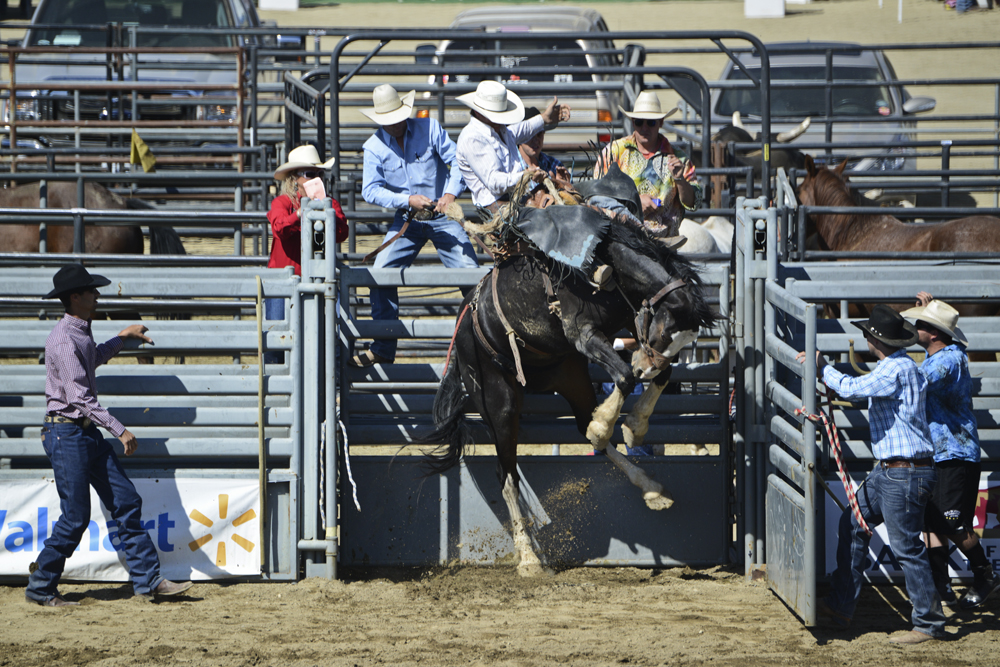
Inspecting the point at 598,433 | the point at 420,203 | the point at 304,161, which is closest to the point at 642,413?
the point at 598,433

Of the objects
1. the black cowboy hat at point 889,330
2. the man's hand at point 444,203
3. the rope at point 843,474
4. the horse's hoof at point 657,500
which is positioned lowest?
the horse's hoof at point 657,500

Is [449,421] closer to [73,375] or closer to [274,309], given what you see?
[274,309]

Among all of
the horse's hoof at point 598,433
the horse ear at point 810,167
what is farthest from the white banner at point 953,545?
the horse ear at point 810,167

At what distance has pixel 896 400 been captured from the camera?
477cm

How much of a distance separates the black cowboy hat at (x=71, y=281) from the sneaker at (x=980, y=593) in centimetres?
471

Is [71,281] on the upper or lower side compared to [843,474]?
upper

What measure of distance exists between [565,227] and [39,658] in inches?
124

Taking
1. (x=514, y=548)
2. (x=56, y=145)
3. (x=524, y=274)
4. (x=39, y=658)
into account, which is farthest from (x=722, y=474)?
(x=56, y=145)

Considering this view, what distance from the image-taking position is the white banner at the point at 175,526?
5691 mm

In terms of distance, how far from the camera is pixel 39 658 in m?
4.67

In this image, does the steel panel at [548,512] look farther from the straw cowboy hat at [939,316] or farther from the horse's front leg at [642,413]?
the straw cowboy hat at [939,316]

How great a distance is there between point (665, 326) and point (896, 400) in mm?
1101

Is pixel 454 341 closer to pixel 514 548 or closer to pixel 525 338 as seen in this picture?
pixel 525 338

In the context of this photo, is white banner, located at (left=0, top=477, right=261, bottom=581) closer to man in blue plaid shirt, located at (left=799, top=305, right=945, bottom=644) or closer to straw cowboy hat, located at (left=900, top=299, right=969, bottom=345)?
man in blue plaid shirt, located at (left=799, top=305, right=945, bottom=644)
